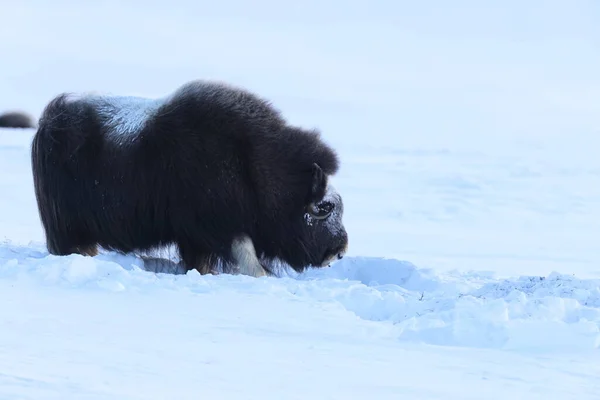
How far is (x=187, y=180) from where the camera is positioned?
544 centimetres

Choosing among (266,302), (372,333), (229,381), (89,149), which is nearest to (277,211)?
(89,149)

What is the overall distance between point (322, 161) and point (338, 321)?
2176 mm

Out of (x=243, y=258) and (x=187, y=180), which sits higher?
(x=187, y=180)

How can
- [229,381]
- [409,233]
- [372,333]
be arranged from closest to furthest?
1. [229,381]
2. [372,333]
3. [409,233]

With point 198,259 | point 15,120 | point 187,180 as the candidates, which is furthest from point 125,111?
point 15,120

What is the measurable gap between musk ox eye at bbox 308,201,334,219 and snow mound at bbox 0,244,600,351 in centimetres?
72

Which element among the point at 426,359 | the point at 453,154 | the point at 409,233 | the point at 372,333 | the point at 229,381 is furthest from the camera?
the point at 453,154

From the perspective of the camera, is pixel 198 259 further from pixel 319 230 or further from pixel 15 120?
pixel 15 120

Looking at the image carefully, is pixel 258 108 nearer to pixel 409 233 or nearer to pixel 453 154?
pixel 409 233

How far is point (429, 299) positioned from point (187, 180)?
1714 millimetres

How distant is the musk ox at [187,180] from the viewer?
548 centimetres

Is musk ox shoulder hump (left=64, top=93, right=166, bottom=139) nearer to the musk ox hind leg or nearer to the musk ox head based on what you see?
the musk ox hind leg

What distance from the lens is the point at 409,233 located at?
11.0 metres

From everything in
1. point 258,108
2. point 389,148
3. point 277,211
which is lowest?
point 389,148
